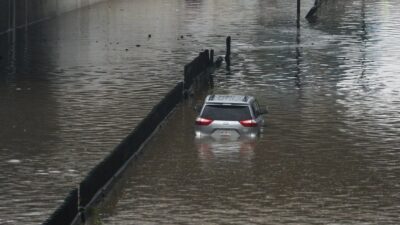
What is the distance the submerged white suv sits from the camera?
1407 inches

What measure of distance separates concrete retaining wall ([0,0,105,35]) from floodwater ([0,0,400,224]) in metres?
1.00

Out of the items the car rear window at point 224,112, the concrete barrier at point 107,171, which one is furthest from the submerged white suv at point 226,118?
the concrete barrier at point 107,171

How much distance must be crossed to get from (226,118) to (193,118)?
6.91 meters

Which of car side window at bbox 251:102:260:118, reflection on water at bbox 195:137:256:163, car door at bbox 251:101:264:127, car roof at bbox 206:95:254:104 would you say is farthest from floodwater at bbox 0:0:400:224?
car roof at bbox 206:95:254:104

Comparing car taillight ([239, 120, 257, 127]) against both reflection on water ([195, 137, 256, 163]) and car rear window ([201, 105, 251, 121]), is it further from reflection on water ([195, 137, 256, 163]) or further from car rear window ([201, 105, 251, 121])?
reflection on water ([195, 137, 256, 163])

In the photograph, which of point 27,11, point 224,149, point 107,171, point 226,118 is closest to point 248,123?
point 226,118

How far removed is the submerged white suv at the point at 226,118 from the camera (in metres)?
35.8

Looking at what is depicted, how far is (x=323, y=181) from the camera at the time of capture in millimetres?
31312

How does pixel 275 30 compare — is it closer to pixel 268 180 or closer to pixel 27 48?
pixel 27 48

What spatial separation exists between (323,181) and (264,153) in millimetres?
4458

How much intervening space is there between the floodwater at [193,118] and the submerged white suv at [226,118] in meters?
0.61

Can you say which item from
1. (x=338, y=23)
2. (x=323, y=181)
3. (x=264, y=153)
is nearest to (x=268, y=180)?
(x=323, y=181)

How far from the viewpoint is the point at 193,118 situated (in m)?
42.6

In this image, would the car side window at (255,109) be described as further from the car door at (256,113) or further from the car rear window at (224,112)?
the car rear window at (224,112)
